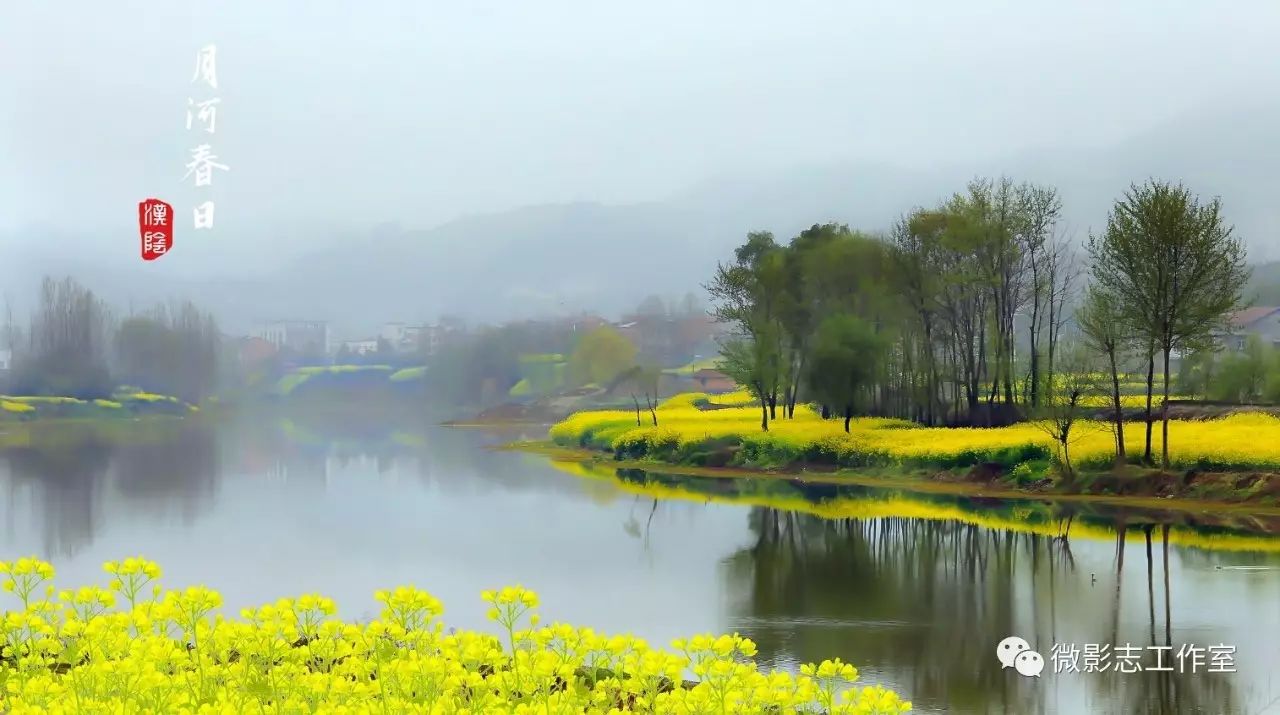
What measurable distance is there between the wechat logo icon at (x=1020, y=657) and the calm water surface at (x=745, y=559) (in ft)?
0.29

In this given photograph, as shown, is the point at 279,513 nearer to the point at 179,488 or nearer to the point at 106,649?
the point at 179,488

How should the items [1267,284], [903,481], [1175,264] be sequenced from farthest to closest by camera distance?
[1267,284], [903,481], [1175,264]

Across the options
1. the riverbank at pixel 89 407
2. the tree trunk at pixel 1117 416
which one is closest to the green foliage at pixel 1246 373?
the tree trunk at pixel 1117 416

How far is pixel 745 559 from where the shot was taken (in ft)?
39.4

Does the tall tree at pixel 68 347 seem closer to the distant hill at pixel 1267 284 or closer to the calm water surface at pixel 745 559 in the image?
the calm water surface at pixel 745 559

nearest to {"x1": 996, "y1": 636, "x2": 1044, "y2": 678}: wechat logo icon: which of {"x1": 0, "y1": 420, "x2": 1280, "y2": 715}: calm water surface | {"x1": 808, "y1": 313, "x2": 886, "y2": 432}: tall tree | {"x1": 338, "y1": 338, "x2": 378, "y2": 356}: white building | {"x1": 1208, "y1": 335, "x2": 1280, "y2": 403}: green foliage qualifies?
{"x1": 0, "y1": 420, "x2": 1280, "y2": 715}: calm water surface

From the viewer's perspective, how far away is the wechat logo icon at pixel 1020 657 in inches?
289

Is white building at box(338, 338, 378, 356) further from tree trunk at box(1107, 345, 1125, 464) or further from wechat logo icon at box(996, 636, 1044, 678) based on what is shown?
wechat logo icon at box(996, 636, 1044, 678)

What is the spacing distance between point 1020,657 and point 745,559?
15.2 ft

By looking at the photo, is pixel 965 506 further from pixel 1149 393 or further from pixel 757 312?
pixel 757 312

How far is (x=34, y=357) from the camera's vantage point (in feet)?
71.8

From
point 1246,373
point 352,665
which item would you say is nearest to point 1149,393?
point 1246,373

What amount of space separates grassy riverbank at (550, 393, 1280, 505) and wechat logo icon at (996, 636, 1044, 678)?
8.04 meters

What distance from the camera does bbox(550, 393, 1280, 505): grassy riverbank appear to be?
50.3 ft
